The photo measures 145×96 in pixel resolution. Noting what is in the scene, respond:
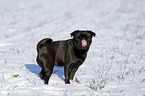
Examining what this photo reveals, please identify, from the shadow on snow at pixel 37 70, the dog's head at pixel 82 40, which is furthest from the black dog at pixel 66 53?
the shadow on snow at pixel 37 70

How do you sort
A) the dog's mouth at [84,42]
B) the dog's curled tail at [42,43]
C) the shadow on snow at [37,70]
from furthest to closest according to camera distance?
1. the shadow on snow at [37,70]
2. the dog's curled tail at [42,43]
3. the dog's mouth at [84,42]

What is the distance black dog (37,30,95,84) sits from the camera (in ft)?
14.1

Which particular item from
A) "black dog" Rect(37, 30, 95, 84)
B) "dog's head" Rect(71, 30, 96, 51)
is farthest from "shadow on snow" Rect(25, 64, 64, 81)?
"dog's head" Rect(71, 30, 96, 51)

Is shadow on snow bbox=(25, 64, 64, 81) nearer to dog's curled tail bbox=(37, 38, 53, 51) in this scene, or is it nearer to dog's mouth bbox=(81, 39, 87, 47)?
dog's curled tail bbox=(37, 38, 53, 51)

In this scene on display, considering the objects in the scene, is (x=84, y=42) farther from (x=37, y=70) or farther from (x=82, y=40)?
(x=37, y=70)

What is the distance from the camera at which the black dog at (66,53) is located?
4.31m

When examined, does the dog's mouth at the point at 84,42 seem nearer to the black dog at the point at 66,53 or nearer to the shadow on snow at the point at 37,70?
the black dog at the point at 66,53

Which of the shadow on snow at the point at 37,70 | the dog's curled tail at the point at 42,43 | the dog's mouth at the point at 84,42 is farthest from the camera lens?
the shadow on snow at the point at 37,70

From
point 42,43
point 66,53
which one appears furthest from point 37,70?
point 66,53

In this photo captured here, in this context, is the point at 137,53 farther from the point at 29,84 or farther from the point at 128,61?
the point at 29,84

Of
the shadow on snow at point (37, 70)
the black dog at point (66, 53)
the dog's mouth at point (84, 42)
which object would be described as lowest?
the shadow on snow at point (37, 70)

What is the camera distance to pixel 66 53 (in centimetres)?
456

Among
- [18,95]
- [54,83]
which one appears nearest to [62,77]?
[54,83]

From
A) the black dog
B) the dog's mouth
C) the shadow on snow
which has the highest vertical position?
the dog's mouth
